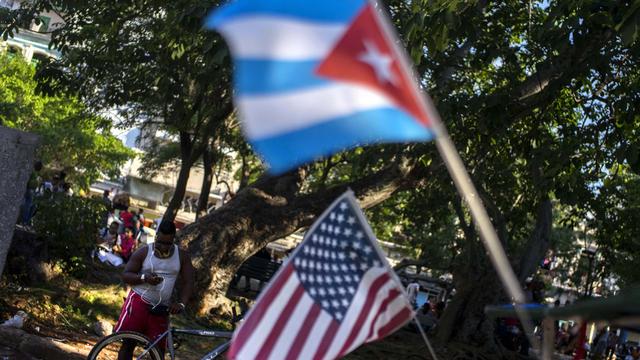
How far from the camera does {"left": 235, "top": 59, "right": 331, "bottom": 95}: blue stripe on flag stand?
317 centimetres

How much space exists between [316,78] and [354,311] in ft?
3.89

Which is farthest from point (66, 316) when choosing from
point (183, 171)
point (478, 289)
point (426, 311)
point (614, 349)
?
point (614, 349)

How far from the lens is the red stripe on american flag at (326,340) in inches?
151

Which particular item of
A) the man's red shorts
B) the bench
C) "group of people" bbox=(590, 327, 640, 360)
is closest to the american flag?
the man's red shorts

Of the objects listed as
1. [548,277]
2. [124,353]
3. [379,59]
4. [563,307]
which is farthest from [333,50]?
[548,277]

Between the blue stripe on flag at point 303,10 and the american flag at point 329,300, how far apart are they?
1069 millimetres

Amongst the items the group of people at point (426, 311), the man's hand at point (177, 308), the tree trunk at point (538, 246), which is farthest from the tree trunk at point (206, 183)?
the man's hand at point (177, 308)

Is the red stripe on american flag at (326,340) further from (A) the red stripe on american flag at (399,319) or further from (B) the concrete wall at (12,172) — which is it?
(B) the concrete wall at (12,172)

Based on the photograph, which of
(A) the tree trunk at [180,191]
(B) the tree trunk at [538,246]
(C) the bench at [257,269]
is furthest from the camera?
(C) the bench at [257,269]

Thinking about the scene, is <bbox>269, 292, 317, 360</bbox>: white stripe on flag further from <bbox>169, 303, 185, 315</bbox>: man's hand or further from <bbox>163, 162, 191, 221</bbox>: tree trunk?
<bbox>163, 162, 191, 221</bbox>: tree trunk

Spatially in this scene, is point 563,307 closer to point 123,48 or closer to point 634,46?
point 634,46

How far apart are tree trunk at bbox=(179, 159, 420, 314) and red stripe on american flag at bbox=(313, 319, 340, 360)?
28.7 ft

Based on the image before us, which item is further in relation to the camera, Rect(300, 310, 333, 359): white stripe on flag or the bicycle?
the bicycle

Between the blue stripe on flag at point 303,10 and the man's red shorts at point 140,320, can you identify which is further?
the man's red shorts at point 140,320
